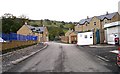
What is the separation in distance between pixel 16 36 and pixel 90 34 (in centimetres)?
2544

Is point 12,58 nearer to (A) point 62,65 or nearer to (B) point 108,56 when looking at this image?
(A) point 62,65

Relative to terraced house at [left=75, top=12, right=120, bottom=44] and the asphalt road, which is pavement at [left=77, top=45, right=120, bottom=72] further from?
terraced house at [left=75, top=12, right=120, bottom=44]

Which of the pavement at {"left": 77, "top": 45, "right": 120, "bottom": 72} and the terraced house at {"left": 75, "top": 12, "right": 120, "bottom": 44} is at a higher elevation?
the terraced house at {"left": 75, "top": 12, "right": 120, "bottom": 44}

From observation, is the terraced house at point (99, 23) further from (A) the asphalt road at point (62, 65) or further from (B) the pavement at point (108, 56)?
(A) the asphalt road at point (62, 65)

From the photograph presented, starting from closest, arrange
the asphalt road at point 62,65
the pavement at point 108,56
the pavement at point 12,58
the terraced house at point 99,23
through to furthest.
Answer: the asphalt road at point 62,65 → the pavement at point 108,56 → the pavement at point 12,58 → the terraced house at point 99,23

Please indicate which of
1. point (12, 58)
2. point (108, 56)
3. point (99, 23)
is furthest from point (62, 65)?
point (99, 23)

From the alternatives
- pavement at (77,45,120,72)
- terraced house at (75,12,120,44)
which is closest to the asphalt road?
pavement at (77,45,120,72)

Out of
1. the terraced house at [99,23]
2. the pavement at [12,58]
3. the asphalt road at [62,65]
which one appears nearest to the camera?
the asphalt road at [62,65]

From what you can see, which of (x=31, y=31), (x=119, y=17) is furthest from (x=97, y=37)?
(x=31, y=31)

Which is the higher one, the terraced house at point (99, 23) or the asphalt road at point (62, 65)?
the terraced house at point (99, 23)

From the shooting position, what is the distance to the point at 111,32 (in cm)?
4741

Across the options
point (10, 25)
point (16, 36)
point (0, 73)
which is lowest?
point (0, 73)

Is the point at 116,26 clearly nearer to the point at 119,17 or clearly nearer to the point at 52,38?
the point at 119,17

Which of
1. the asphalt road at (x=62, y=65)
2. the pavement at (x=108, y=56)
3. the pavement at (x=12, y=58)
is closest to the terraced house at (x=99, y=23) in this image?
the pavement at (x=108, y=56)
